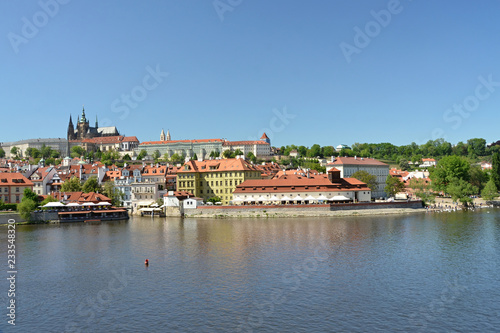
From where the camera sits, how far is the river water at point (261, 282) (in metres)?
21.3

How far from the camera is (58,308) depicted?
2345cm

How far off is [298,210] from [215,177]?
68.4ft

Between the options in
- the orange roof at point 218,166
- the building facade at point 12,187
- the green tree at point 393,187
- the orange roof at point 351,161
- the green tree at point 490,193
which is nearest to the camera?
the building facade at point 12,187

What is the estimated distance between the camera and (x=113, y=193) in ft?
267

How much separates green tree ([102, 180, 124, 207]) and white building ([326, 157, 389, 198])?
152 feet

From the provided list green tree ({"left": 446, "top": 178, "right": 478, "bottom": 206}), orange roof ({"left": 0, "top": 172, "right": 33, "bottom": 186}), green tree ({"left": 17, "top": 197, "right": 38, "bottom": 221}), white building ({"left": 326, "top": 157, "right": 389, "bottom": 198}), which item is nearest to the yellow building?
orange roof ({"left": 0, "top": 172, "right": 33, "bottom": 186})

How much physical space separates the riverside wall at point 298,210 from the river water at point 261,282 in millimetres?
17880

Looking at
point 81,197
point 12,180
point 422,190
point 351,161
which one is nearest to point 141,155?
point 351,161

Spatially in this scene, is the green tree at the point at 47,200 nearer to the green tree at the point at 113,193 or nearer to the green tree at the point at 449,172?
the green tree at the point at 113,193

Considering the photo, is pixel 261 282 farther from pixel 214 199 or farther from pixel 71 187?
pixel 71 187

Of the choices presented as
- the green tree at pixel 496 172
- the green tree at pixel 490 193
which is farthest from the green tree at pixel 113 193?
the green tree at pixel 496 172

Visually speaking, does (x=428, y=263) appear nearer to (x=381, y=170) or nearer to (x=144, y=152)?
(x=381, y=170)

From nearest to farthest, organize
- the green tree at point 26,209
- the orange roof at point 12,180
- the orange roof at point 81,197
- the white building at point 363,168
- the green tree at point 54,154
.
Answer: the green tree at point 26,209 → the orange roof at point 81,197 → the orange roof at point 12,180 → the white building at point 363,168 → the green tree at point 54,154

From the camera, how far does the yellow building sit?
265ft
